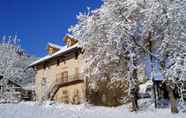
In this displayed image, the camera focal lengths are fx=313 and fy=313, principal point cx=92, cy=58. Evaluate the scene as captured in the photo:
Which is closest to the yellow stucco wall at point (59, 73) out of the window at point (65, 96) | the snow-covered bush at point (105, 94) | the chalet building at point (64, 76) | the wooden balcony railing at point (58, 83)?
the chalet building at point (64, 76)

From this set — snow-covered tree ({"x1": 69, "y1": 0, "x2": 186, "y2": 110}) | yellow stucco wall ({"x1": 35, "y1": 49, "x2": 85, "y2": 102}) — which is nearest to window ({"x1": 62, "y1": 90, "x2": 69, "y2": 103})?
yellow stucco wall ({"x1": 35, "y1": 49, "x2": 85, "y2": 102})

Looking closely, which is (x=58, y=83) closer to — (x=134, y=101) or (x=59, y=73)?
(x=59, y=73)

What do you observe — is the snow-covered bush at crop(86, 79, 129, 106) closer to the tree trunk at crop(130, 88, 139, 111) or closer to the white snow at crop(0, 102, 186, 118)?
the white snow at crop(0, 102, 186, 118)

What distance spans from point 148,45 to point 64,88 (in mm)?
18602

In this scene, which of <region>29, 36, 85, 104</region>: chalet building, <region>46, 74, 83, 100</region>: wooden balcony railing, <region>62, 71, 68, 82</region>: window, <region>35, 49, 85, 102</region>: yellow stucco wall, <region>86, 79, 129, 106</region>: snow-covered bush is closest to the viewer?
<region>86, 79, 129, 106</region>: snow-covered bush

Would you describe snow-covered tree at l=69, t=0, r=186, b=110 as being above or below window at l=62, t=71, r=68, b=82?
above

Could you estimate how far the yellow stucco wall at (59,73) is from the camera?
4325 cm

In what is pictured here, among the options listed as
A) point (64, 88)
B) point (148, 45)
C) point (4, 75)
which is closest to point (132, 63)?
point (148, 45)

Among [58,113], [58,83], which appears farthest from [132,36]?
[58,83]

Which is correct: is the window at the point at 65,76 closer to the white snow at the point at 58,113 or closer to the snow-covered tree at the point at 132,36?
the snow-covered tree at the point at 132,36

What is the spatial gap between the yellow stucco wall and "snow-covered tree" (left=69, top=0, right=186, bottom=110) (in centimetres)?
718

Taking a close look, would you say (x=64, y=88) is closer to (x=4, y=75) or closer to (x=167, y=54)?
(x=4, y=75)

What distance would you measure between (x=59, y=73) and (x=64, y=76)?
1569 mm

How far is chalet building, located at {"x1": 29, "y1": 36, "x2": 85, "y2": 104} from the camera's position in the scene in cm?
4288
